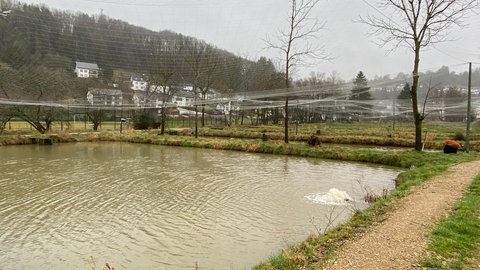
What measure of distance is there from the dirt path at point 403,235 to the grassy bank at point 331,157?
0.68 feet

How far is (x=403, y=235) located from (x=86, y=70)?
112ft

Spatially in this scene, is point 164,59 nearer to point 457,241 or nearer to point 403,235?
point 403,235

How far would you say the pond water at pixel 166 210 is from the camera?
521cm

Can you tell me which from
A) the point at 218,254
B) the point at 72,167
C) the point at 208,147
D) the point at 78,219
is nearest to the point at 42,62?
the point at 208,147

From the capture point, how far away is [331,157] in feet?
52.1

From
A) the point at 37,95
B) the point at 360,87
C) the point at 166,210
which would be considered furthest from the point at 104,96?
the point at 166,210

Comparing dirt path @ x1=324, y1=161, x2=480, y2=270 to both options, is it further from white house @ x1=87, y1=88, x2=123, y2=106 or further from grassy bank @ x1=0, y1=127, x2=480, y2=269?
white house @ x1=87, y1=88, x2=123, y2=106

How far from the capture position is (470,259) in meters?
4.00

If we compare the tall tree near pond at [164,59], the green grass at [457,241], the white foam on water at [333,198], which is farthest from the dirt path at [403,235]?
the tall tree near pond at [164,59]

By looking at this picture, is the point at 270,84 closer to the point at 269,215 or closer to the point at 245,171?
the point at 245,171

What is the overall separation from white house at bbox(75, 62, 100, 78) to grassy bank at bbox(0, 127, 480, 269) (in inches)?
421

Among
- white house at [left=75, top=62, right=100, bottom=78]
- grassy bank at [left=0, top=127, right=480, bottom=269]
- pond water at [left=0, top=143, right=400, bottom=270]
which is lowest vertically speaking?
pond water at [left=0, top=143, right=400, bottom=270]

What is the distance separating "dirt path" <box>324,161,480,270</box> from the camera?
3994 mm

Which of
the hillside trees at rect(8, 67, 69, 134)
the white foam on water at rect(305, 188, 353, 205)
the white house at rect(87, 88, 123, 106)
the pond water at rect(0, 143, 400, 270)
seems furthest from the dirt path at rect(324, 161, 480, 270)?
the white house at rect(87, 88, 123, 106)
